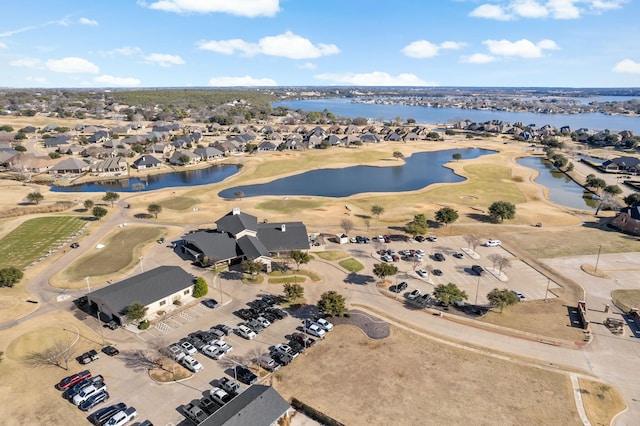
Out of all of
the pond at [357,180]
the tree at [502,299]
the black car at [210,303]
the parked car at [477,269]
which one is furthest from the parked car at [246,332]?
the pond at [357,180]

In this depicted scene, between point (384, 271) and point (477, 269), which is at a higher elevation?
point (384, 271)

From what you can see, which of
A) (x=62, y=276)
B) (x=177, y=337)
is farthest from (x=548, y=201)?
(x=62, y=276)

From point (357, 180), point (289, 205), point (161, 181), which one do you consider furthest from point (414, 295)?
point (161, 181)

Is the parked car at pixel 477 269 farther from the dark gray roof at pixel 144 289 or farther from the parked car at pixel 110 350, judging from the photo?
the parked car at pixel 110 350

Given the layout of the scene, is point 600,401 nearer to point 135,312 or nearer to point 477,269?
point 477,269

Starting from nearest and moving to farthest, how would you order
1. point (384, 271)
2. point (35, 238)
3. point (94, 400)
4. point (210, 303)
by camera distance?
point (94, 400) → point (210, 303) → point (384, 271) → point (35, 238)

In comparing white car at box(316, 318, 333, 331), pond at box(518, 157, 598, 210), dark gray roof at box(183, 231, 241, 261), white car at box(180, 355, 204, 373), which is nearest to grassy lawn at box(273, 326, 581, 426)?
white car at box(316, 318, 333, 331)

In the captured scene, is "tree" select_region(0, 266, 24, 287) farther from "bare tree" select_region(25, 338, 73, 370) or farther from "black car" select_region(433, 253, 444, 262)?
"black car" select_region(433, 253, 444, 262)

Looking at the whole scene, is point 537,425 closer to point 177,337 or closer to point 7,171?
point 177,337
